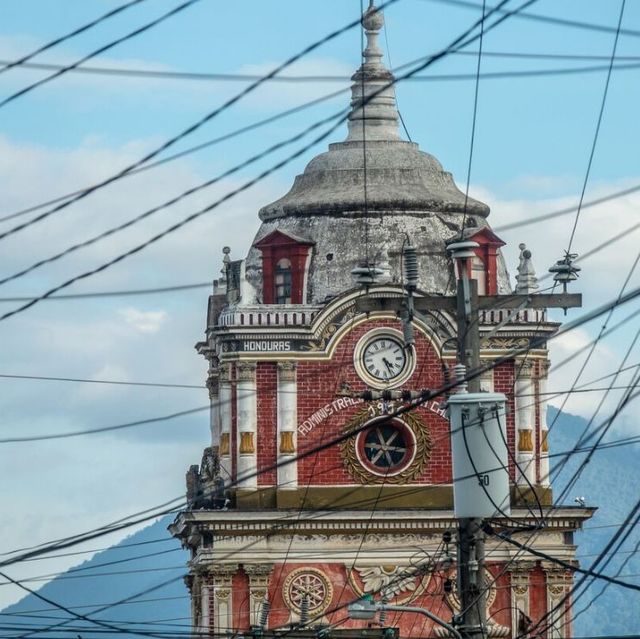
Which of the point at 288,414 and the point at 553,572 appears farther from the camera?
the point at 288,414

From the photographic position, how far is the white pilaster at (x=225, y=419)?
7950 centimetres

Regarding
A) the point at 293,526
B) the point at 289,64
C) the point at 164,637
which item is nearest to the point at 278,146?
the point at 289,64

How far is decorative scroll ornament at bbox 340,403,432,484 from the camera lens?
258 ft

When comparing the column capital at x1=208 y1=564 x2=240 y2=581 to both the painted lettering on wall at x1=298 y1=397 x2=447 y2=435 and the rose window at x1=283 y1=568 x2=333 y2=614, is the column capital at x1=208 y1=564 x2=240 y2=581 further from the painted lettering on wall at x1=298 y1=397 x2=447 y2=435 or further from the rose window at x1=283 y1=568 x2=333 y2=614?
the painted lettering on wall at x1=298 y1=397 x2=447 y2=435

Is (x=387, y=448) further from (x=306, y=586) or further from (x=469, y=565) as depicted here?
(x=469, y=565)

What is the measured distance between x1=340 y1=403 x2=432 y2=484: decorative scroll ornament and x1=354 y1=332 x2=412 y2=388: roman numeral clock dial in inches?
32.6

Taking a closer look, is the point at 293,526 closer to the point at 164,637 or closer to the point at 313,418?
the point at 313,418

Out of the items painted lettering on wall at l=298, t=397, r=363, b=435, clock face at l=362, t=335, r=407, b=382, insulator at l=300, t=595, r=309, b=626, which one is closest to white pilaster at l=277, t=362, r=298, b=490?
painted lettering on wall at l=298, t=397, r=363, b=435

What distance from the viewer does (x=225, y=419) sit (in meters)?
80.3

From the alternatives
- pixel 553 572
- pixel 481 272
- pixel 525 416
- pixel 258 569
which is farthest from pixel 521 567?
pixel 481 272

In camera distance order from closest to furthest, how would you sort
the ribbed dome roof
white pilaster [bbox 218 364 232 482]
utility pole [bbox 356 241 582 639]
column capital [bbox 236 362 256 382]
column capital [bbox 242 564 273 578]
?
utility pole [bbox 356 241 582 639], column capital [bbox 242 564 273 578], column capital [bbox 236 362 256 382], white pilaster [bbox 218 364 232 482], the ribbed dome roof

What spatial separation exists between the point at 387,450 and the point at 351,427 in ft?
3.86

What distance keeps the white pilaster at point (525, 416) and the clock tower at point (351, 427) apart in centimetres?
4

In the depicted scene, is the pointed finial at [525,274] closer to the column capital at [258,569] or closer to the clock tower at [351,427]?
the clock tower at [351,427]
